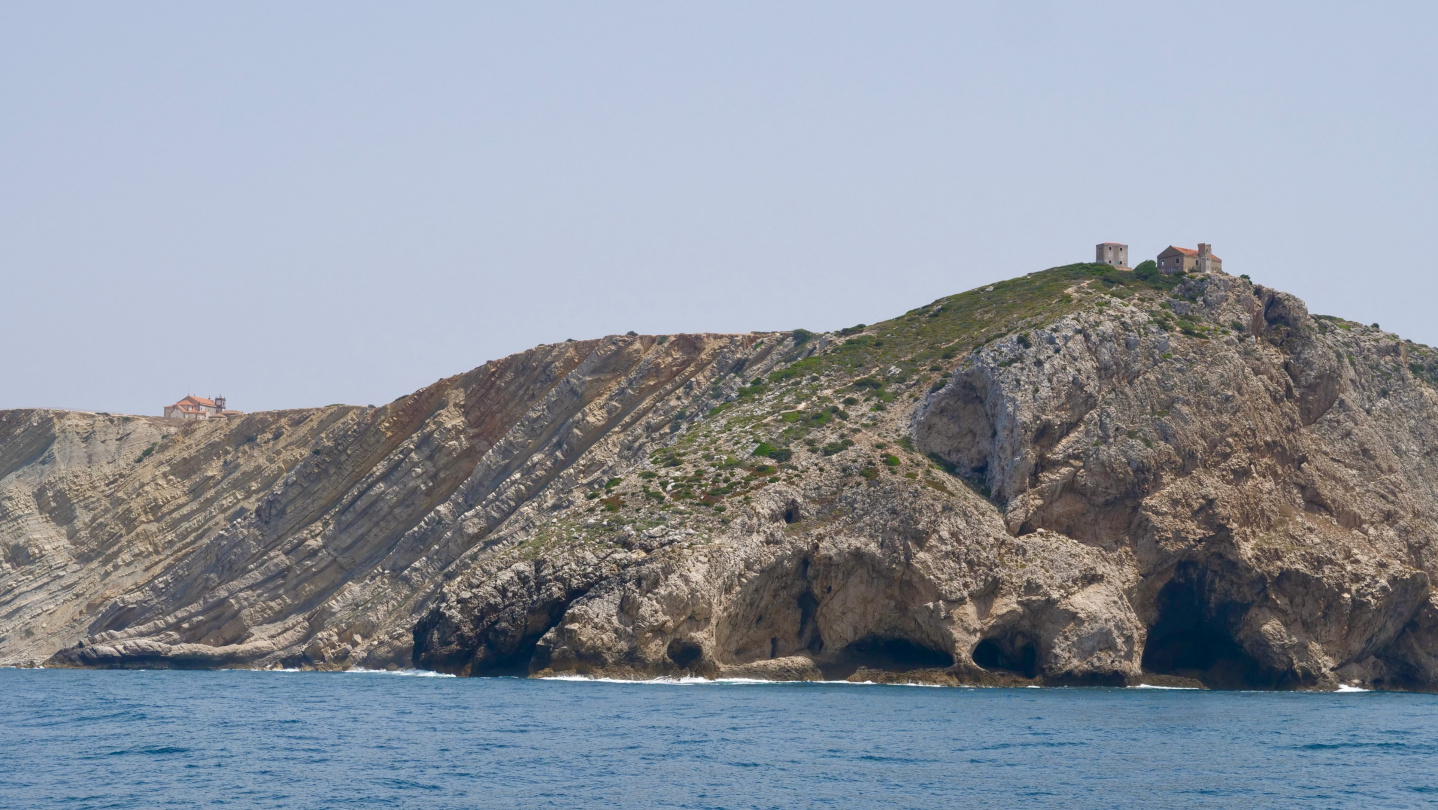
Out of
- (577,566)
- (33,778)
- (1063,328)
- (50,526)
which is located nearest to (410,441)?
(50,526)

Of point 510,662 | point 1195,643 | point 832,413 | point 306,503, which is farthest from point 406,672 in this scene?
point 1195,643

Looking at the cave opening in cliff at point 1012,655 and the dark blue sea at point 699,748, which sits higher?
the cave opening in cliff at point 1012,655

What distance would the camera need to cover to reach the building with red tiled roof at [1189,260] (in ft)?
266

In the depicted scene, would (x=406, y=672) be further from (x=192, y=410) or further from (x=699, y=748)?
(x=192, y=410)

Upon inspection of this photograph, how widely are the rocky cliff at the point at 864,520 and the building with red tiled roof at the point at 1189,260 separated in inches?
153

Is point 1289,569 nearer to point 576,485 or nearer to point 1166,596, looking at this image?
point 1166,596

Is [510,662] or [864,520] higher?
[864,520]

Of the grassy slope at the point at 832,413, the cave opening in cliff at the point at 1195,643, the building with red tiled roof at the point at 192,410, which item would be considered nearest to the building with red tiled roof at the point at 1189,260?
Result: the grassy slope at the point at 832,413

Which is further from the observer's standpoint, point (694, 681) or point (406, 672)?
point (406, 672)

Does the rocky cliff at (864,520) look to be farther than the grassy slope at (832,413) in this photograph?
No

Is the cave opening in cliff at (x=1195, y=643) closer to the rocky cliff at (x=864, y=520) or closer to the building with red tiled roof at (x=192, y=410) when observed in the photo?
the rocky cliff at (x=864, y=520)

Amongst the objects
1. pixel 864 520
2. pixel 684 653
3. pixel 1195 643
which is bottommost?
pixel 684 653

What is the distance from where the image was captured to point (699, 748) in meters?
38.3

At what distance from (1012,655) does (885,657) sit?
5.28 metres
